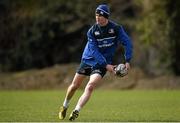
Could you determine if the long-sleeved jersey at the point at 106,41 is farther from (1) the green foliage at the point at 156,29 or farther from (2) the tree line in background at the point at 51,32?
(2) the tree line in background at the point at 51,32

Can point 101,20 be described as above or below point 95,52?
above

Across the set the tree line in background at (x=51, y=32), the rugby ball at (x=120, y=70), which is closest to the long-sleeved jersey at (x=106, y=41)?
the rugby ball at (x=120, y=70)

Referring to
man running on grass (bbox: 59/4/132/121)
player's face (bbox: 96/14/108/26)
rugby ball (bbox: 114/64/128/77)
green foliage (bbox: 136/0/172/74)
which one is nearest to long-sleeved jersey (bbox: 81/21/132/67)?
man running on grass (bbox: 59/4/132/121)

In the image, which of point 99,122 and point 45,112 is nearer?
point 99,122

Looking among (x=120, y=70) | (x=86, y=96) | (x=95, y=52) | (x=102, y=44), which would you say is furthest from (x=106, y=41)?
(x=86, y=96)

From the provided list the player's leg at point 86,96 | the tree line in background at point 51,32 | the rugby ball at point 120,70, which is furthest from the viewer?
A: the tree line in background at point 51,32

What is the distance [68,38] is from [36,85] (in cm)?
481

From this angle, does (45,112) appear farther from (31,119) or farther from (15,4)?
(15,4)

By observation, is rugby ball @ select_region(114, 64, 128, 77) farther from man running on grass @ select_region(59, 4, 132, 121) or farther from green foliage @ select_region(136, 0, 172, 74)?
green foliage @ select_region(136, 0, 172, 74)

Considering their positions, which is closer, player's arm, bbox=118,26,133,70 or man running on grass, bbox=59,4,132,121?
man running on grass, bbox=59,4,132,121

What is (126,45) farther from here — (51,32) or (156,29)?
(51,32)

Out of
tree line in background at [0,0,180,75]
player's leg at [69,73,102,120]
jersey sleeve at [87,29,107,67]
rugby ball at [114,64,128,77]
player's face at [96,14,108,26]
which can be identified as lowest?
tree line in background at [0,0,180,75]

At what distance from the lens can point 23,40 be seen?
39.6 m

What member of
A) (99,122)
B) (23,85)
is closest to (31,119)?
(99,122)
